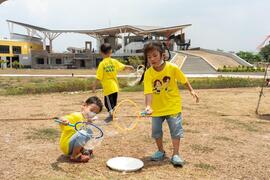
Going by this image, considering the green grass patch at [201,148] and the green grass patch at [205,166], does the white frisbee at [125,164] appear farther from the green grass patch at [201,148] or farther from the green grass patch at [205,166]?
the green grass patch at [201,148]

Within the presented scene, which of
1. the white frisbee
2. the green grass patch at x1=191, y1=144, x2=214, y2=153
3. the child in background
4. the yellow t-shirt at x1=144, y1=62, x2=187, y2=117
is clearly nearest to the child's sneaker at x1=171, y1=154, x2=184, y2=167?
the white frisbee

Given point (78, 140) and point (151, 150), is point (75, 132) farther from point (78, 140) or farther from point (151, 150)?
point (151, 150)

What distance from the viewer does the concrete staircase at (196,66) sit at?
4050cm

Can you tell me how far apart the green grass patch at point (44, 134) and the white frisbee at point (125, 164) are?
68.8 inches

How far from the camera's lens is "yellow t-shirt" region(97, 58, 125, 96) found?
6.65 meters

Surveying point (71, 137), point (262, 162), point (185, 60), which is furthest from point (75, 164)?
point (185, 60)

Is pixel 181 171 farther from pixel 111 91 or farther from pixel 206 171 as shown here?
pixel 111 91

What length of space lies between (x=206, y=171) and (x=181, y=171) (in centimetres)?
32

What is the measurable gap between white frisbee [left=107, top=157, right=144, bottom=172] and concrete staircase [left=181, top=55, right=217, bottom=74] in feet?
118

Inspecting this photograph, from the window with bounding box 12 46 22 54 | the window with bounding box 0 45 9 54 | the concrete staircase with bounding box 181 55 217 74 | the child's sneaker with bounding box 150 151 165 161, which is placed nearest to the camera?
the child's sneaker with bounding box 150 151 165 161

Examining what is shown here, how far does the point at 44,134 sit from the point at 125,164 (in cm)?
235

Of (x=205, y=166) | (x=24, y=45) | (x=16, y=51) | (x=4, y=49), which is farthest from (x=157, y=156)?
(x=24, y=45)

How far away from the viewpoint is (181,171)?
392 centimetres

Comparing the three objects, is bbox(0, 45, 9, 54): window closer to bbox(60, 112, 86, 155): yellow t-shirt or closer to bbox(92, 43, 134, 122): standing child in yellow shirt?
bbox(92, 43, 134, 122): standing child in yellow shirt
